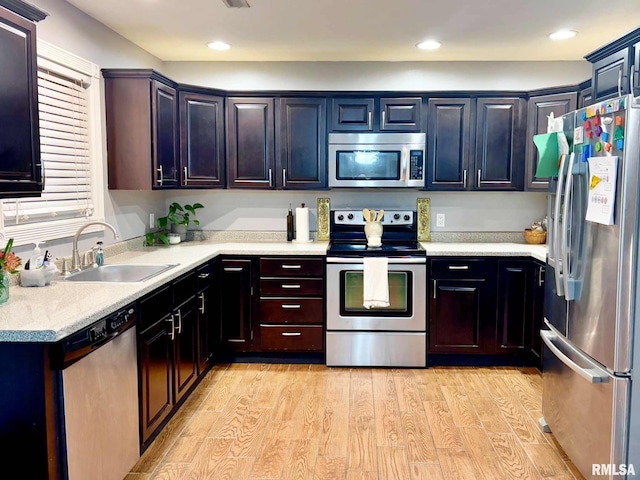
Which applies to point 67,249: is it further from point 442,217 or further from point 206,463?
point 442,217

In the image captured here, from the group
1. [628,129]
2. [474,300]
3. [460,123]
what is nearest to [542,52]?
[460,123]

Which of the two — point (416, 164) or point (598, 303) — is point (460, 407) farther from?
point (416, 164)

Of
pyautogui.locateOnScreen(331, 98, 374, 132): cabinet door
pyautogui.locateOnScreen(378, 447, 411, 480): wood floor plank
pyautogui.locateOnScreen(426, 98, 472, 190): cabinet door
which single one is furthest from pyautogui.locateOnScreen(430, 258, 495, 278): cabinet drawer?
pyautogui.locateOnScreen(378, 447, 411, 480): wood floor plank

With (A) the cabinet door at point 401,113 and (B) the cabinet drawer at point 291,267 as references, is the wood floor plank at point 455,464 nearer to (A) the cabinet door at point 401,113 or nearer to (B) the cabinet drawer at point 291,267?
(B) the cabinet drawer at point 291,267

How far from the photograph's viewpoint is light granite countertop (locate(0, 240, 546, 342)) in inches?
74.1

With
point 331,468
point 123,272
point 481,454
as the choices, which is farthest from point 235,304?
point 481,454

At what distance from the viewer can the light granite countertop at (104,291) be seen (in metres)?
1.88

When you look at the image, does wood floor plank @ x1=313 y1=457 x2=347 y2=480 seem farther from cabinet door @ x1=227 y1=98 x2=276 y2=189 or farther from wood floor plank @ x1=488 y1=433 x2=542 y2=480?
cabinet door @ x1=227 y1=98 x2=276 y2=189

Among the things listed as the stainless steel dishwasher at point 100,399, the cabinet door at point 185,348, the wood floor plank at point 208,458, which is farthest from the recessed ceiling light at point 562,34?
the wood floor plank at point 208,458

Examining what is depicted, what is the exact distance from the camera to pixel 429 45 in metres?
3.96

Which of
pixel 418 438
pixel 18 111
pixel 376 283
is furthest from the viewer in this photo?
pixel 376 283

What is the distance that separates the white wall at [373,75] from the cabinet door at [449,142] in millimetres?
348

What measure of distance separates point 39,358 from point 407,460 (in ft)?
5.95

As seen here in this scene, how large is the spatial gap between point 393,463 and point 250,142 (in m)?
2.66
